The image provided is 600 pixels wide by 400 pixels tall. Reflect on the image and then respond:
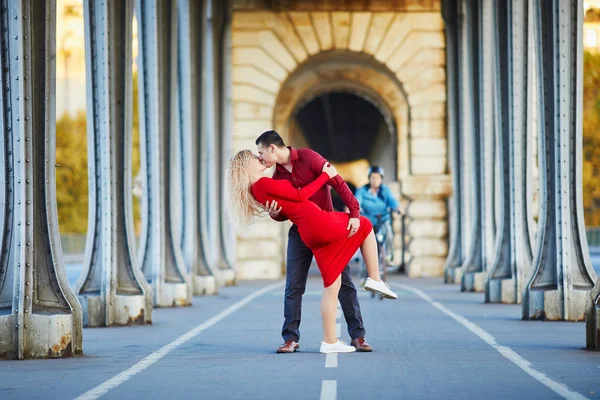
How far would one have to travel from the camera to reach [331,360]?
11.3 metres

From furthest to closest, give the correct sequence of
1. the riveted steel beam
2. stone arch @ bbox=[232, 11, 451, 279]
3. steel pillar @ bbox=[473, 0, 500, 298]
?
stone arch @ bbox=[232, 11, 451, 279] < the riveted steel beam < steel pillar @ bbox=[473, 0, 500, 298]

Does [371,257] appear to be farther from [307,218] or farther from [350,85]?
[350,85]

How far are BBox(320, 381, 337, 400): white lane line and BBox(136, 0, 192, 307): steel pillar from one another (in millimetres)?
11017

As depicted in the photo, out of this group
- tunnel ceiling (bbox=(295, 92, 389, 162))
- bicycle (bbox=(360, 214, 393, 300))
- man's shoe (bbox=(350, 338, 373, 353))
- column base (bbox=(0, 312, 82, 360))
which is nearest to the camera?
column base (bbox=(0, 312, 82, 360))

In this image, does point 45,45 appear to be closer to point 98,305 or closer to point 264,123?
point 98,305

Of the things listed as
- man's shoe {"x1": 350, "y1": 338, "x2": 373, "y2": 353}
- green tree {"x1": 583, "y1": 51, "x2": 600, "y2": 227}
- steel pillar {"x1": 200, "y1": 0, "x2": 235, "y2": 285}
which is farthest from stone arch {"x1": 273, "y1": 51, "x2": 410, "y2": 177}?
green tree {"x1": 583, "y1": 51, "x2": 600, "y2": 227}

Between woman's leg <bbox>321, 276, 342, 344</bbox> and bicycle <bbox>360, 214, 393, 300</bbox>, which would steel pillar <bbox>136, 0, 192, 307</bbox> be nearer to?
bicycle <bbox>360, 214, 393, 300</bbox>

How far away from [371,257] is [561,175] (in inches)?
198

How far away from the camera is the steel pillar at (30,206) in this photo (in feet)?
39.4

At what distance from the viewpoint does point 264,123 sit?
1309 inches

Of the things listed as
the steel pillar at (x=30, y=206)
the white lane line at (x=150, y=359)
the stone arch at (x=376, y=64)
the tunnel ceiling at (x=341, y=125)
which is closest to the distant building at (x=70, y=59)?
the tunnel ceiling at (x=341, y=125)

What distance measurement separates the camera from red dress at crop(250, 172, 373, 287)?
11.6m

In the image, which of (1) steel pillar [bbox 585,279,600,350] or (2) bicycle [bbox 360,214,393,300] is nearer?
(1) steel pillar [bbox 585,279,600,350]

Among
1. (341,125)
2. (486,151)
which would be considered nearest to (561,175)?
(486,151)
